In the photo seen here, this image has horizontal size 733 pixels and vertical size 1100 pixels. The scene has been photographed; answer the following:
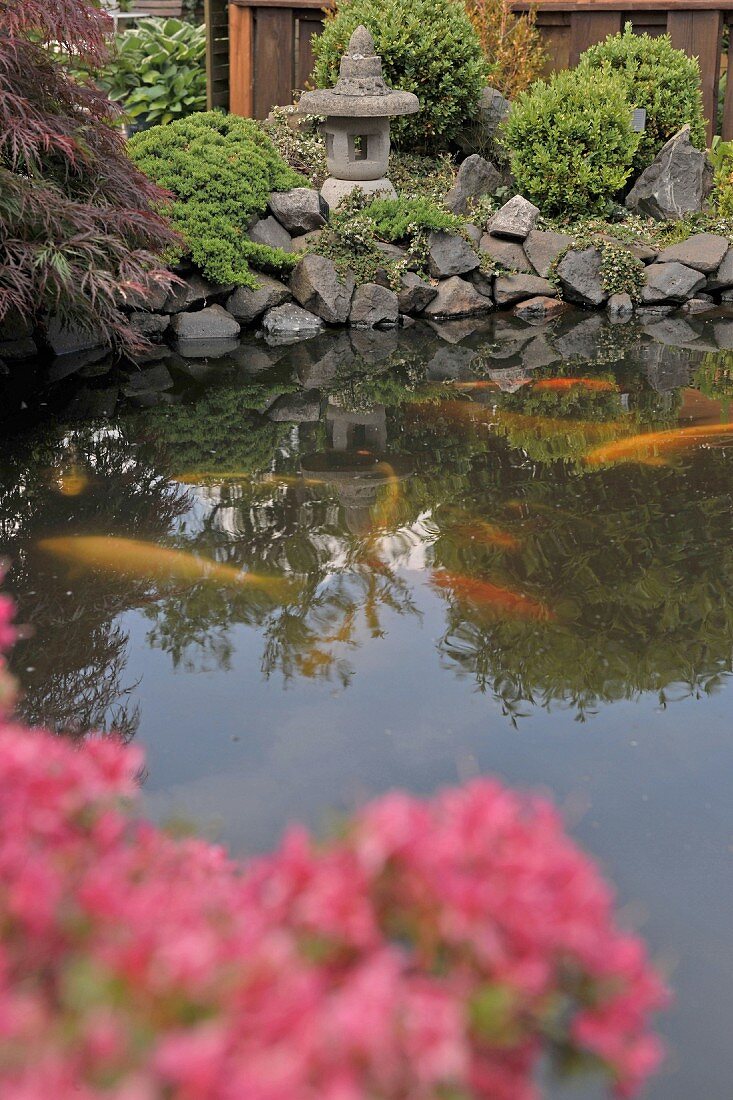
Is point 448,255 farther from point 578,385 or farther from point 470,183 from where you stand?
point 578,385

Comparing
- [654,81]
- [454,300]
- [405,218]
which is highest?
[654,81]

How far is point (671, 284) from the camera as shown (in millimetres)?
8109

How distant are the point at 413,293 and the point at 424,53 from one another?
2.31 metres

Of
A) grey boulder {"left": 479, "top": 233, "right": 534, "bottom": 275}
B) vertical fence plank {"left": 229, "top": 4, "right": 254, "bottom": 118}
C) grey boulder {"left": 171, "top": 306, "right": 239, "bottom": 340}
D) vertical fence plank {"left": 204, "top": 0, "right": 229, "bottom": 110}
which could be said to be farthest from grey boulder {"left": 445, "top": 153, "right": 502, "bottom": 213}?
vertical fence plank {"left": 204, "top": 0, "right": 229, "bottom": 110}

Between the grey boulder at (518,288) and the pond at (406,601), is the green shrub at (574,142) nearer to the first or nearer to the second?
the grey boulder at (518,288)

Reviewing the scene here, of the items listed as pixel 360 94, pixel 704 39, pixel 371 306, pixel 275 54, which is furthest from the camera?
pixel 275 54

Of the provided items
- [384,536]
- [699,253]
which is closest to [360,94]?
[699,253]

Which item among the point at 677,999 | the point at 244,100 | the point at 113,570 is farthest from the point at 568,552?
the point at 244,100

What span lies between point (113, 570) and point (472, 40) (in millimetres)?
6591

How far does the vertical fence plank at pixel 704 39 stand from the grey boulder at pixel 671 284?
2.43 m

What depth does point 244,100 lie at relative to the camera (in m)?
10.1

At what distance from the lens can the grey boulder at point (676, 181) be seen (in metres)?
8.84

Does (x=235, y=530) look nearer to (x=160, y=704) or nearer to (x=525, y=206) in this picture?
(x=160, y=704)

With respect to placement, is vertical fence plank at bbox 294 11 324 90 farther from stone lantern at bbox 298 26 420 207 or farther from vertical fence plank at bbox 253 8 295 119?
stone lantern at bbox 298 26 420 207
